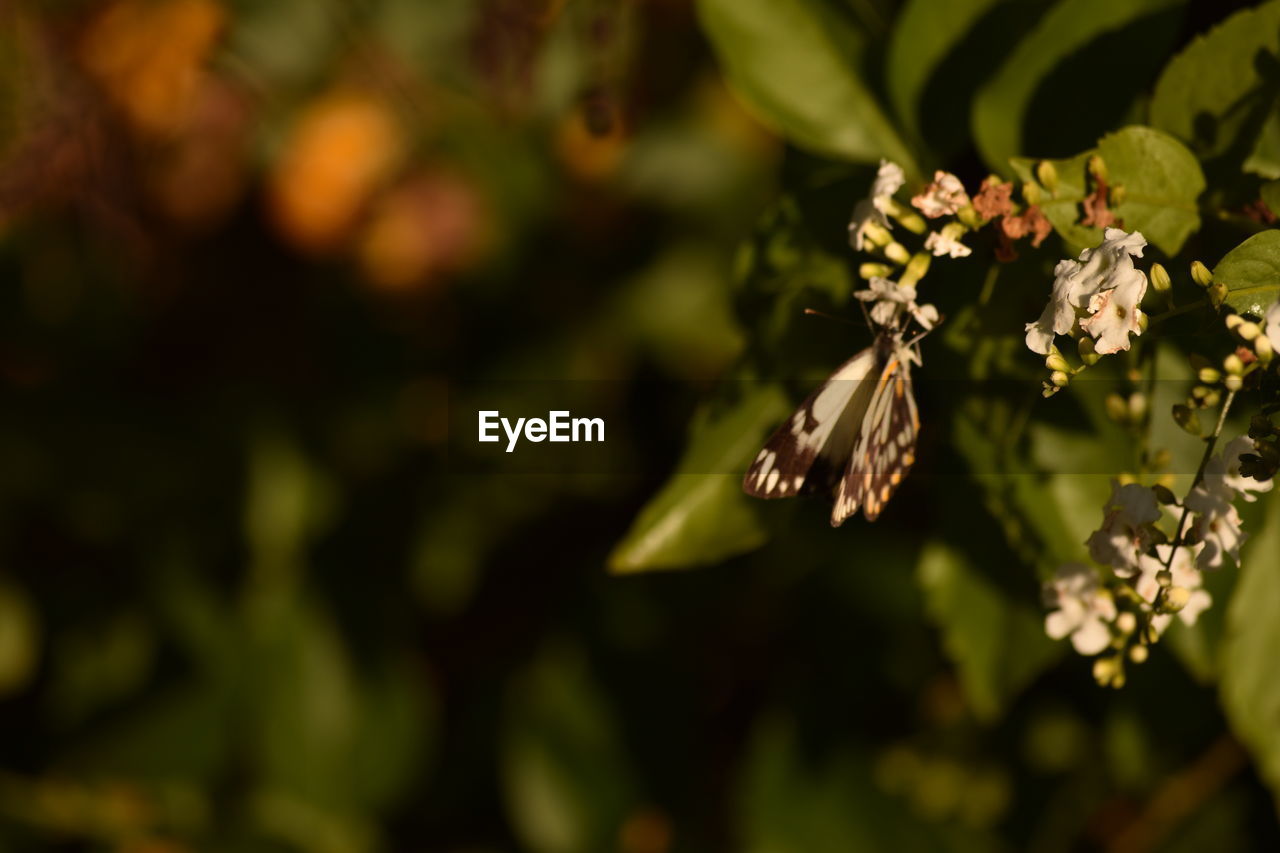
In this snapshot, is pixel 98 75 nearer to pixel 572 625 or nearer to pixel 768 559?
pixel 572 625

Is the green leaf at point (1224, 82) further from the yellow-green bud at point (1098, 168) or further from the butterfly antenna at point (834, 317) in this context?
the butterfly antenna at point (834, 317)

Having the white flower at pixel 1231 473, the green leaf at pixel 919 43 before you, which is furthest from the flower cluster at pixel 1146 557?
the green leaf at pixel 919 43

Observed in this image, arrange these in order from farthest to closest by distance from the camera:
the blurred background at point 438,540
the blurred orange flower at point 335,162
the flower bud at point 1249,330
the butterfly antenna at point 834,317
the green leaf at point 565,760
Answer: the blurred orange flower at point 335,162, the green leaf at point 565,760, the blurred background at point 438,540, the butterfly antenna at point 834,317, the flower bud at point 1249,330

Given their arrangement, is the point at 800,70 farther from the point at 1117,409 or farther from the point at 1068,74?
the point at 1117,409

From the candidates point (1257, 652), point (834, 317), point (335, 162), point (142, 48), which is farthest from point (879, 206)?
point (142, 48)

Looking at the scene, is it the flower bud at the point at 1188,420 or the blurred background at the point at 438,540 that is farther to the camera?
the blurred background at the point at 438,540

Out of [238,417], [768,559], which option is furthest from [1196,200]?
[238,417]
